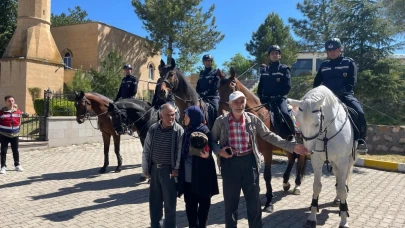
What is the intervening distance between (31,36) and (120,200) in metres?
22.6

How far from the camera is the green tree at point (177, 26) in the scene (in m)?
27.4

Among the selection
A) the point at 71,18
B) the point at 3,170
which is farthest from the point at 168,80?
the point at 71,18

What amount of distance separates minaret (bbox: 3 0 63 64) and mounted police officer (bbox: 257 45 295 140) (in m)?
22.6

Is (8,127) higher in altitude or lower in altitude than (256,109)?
lower

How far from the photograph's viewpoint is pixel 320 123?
4.26m

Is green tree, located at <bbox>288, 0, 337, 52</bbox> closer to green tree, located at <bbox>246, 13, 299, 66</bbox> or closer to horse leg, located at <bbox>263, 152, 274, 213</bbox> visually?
green tree, located at <bbox>246, 13, 299, 66</bbox>

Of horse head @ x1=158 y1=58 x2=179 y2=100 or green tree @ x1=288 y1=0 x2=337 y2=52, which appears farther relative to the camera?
green tree @ x1=288 y1=0 x2=337 y2=52

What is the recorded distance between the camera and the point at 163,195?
13.5 feet

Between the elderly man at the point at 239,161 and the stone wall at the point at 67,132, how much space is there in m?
11.0

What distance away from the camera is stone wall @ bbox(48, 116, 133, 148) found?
1260 centimetres

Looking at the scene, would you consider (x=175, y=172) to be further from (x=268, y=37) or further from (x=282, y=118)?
(x=268, y=37)

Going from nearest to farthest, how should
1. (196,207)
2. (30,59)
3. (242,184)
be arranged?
(242,184), (196,207), (30,59)

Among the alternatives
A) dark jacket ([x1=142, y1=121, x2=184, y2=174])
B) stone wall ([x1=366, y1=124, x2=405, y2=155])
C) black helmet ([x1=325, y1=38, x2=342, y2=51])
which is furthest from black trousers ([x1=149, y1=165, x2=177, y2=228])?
stone wall ([x1=366, y1=124, x2=405, y2=155])

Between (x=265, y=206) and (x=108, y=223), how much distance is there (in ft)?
9.34
